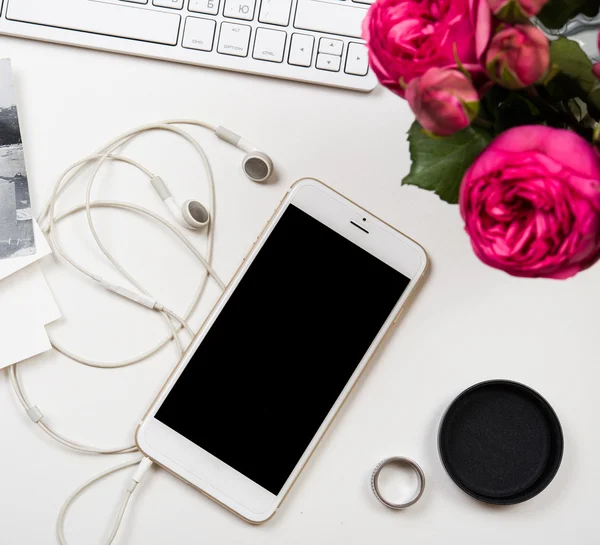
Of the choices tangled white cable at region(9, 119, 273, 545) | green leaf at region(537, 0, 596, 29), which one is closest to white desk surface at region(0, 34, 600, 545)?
tangled white cable at region(9, 119, 273, 545)

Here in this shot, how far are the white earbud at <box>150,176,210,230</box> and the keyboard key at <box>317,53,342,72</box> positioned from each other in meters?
0.18

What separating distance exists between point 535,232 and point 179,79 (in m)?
0.46

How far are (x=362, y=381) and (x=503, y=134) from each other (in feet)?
1.25

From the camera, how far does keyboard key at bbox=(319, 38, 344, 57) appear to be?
0.60 metres

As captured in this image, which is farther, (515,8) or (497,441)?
(497,441)

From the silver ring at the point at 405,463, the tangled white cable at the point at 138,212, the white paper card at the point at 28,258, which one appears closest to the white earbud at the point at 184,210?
the tangled white cable at the point at 138,212

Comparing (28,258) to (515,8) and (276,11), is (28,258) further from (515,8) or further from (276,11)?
(515,8)

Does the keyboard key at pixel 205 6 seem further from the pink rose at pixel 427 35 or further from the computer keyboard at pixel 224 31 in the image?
the pink rose at pixel 427 35

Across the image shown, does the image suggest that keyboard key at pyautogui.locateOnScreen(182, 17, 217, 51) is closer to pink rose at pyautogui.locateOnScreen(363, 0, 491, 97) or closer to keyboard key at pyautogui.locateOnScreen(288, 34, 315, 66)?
keyboard key at pyautogui.locateOnScreen(288, 34, 315, 66)

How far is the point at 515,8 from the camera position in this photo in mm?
283

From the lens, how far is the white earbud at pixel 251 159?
61 cm

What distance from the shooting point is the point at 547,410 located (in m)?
0.58

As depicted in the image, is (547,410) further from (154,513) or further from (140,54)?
(140,54)

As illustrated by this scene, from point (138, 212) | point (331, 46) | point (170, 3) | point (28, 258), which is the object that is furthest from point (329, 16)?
point (28, 258)
